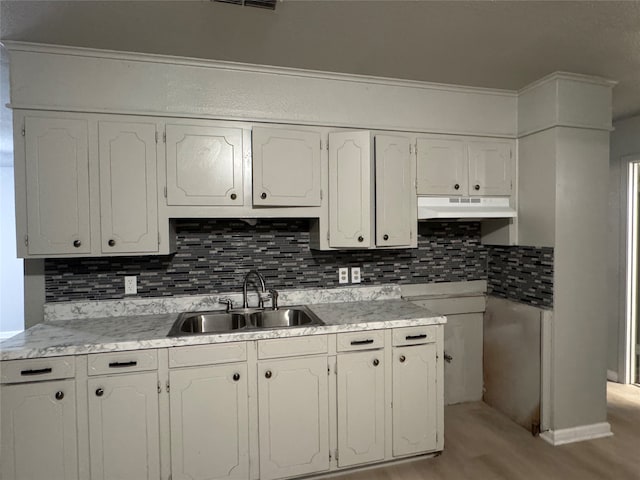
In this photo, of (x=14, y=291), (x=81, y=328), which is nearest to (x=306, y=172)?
(x=81, y=328)

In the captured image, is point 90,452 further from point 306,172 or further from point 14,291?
point 14,291

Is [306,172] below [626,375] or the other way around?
the other way around

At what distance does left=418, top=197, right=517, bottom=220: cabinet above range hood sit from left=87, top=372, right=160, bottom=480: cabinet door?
189cm

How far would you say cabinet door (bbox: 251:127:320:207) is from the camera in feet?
7.45

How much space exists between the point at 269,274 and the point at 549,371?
1945 mm

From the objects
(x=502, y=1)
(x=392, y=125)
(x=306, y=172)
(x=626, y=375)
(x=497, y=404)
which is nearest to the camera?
(x=502, y=1)

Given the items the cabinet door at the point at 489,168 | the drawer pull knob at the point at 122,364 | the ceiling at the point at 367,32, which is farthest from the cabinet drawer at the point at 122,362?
the cabinet door at the point at 489,168

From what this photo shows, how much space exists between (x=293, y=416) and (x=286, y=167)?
1424 mm

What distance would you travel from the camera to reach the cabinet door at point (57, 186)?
6.61 feet

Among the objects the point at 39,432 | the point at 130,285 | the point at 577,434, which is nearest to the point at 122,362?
the point at 39,432

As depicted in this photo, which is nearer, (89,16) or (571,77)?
(89,16)

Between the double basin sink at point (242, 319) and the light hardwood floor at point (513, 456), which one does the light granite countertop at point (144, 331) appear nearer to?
the double basin sink at point (242, 319)

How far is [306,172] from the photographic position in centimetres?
235

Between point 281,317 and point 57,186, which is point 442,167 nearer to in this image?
point 281,317
